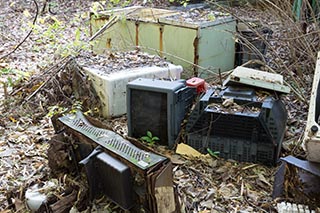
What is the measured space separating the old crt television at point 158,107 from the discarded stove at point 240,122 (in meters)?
0.14

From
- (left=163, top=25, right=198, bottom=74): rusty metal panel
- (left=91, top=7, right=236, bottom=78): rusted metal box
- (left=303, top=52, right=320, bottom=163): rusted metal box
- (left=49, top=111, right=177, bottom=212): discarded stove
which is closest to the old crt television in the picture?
(left=49, top=111, right=177, bottom=212): discarded stove

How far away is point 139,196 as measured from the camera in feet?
7.59

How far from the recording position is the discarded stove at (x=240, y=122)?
2.92 metres

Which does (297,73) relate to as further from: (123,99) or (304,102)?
(123,99)

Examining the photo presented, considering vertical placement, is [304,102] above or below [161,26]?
below

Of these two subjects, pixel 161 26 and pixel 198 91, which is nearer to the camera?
pixel 198 91

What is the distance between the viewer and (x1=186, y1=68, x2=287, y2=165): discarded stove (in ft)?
9.59

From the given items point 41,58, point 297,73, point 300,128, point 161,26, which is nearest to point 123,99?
point 161,26

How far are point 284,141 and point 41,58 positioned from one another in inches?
163

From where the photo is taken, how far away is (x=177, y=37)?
15.5 ft

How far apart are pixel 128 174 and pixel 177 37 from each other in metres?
2.75

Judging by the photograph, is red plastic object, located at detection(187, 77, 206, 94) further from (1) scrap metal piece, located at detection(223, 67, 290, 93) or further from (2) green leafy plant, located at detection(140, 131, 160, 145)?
(2) green leafy plant, located at detection(140, 131, 160, 145)

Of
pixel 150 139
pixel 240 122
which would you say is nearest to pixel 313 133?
pixel 240 122

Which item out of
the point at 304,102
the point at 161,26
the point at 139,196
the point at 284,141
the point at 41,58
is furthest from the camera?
the point at 41,58
